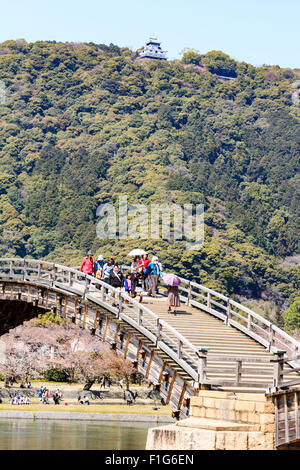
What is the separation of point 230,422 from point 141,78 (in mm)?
158895

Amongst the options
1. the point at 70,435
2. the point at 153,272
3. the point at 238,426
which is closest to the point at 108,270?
the point at 153,272

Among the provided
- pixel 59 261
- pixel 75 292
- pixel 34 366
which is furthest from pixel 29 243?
pixel 75 292

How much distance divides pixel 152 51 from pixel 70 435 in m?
155

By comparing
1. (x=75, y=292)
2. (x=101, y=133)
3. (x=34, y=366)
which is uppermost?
(x=101, y=133)

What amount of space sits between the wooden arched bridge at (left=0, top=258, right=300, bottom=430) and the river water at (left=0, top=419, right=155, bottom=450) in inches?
362

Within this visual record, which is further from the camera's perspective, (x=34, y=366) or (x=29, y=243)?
(x=29, y=243)

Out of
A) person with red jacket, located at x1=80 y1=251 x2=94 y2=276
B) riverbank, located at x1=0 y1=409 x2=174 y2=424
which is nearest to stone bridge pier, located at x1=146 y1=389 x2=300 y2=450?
person with red jacket, located at x1=80 y1=251 x2=94 y2=276

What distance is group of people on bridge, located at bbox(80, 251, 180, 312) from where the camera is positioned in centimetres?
3030

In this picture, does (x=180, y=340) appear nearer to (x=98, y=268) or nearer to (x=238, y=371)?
(x=238, y=371)

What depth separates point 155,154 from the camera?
5586 inches

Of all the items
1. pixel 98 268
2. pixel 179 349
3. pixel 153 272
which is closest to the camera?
pixel 179 349

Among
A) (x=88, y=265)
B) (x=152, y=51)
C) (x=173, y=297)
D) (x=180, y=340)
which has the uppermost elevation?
(x=152, y=51)

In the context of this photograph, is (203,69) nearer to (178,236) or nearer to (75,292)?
(178,236)
